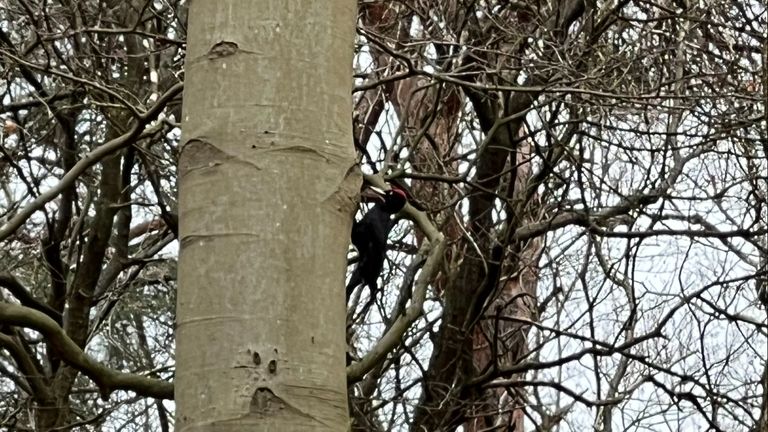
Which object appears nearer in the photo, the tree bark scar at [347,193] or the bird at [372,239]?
the tree bark scar at [347,193]

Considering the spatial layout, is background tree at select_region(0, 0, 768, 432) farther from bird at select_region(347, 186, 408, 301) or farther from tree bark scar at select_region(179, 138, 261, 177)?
tree bark scar at select_region(179, 138, 261, 177)

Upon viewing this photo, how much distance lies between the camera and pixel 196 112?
46.9 inches

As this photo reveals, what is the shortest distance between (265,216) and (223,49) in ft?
0.66

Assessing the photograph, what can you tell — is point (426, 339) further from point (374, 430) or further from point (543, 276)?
point (374, 430)

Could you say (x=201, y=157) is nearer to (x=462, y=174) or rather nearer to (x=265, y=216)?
(x=265, y=216)

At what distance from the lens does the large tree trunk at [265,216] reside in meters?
1.06

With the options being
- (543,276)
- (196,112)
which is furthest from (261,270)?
(543,276)

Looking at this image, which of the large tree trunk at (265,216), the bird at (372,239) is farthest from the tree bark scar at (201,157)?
the bird at (372,239)

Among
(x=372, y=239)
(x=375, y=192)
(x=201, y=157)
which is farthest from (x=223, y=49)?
(x=372, y=239)

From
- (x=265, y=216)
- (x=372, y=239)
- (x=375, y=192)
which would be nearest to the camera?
(x=265, y=216)

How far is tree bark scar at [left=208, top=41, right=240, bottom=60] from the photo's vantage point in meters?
1.18

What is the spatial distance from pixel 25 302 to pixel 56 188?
1981mm

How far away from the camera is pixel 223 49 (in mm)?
1187

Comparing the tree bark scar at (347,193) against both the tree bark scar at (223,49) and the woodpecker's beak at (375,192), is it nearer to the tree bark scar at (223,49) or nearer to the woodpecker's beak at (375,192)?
the tree bark scar at (223,49)
